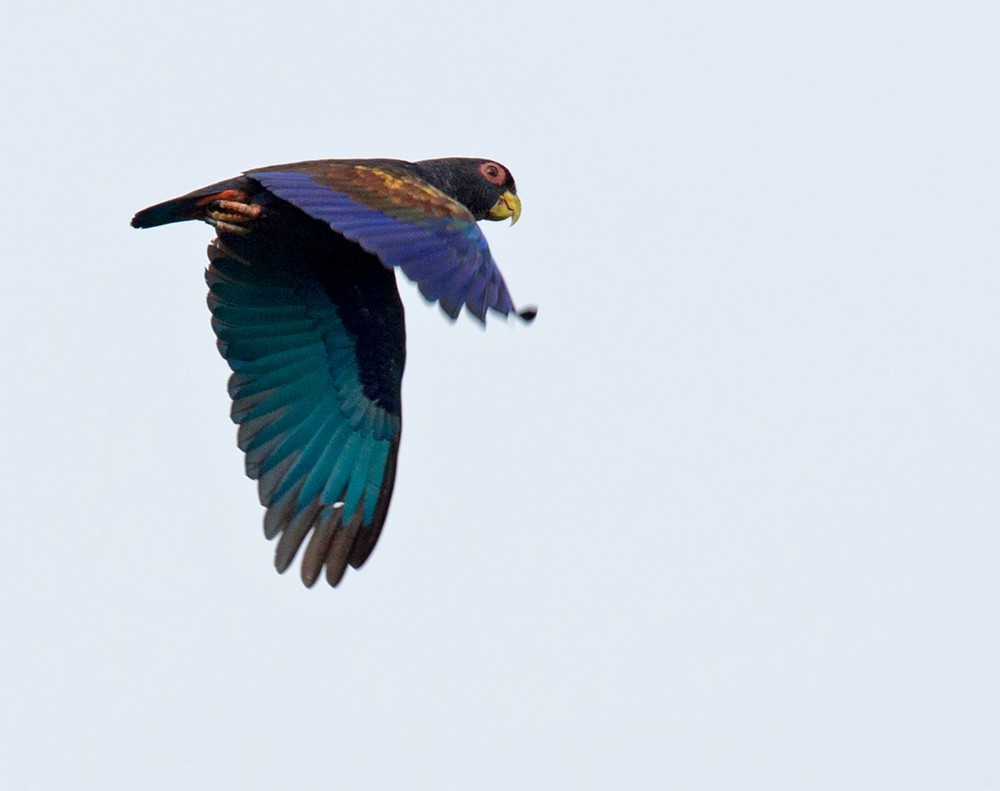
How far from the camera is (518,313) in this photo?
360 inches

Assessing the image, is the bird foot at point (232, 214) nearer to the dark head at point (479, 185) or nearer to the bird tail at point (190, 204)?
the bird tail at point (190, 204)

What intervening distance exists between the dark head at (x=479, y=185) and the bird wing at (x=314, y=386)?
3.05 feet

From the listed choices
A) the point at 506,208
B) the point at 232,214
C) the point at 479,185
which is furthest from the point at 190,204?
the point at 506,208

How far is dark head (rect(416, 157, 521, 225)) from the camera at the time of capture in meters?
12.5

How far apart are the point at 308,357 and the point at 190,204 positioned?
1.48 meters

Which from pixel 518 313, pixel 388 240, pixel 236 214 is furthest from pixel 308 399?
pixel 518 313

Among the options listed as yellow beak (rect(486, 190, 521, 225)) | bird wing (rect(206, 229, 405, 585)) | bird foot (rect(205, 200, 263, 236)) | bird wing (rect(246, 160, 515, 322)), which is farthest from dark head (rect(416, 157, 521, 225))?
bird foot (rect(205, 200, 263, 236))

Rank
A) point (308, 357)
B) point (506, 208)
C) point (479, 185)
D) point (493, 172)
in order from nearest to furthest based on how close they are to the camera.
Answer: point (308, 357) → point (479, 185) → point (493, 172) → point (506, 208)

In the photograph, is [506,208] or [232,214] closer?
[232,214]

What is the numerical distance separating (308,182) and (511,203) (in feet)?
9.50

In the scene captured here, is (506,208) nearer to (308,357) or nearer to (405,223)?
(308,357)

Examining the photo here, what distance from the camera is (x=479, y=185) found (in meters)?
12.8

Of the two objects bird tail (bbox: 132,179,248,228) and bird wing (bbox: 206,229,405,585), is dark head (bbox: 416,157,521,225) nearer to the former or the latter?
bird wing (bbox: 206,229,405,585)

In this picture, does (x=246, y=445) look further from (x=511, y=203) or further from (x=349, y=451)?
(x=511, y=203)
